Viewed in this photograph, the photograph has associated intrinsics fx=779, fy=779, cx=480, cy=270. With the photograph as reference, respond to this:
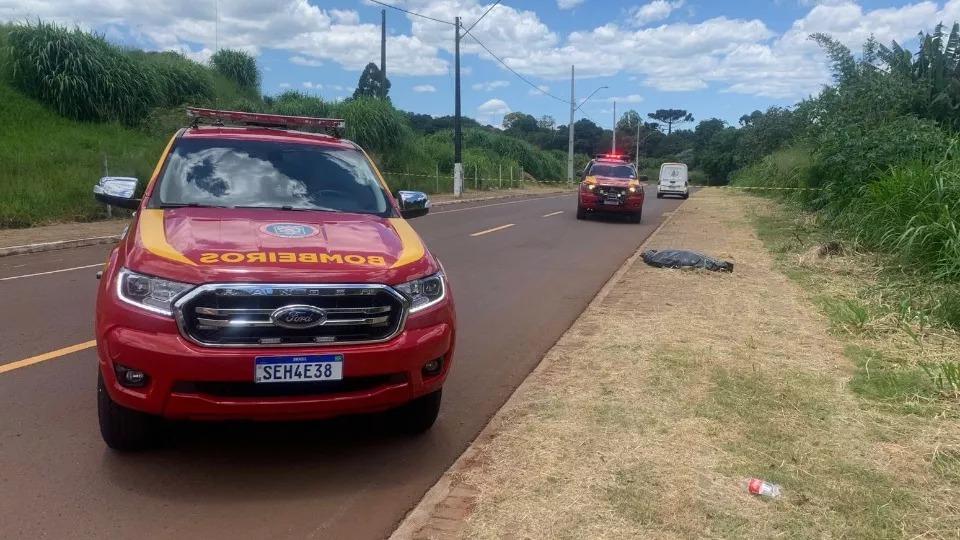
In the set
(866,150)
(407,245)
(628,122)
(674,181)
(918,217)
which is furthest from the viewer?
(628,122)

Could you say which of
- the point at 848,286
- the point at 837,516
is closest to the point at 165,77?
the point at 848,286

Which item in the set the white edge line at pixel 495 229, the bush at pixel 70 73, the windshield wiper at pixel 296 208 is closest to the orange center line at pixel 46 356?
the windshield wiper at pixel 296 208

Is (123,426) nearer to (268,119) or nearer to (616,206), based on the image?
(268,119)

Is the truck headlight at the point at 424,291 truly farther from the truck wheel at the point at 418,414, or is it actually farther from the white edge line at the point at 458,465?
the white edge line at the point at 458,465

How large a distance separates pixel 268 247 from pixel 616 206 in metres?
17.0

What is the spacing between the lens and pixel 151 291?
3.70 meters

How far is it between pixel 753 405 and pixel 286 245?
3.06m

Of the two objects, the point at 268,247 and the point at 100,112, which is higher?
the point at 100,112

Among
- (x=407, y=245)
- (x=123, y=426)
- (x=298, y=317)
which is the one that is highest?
(x=407, y=245)

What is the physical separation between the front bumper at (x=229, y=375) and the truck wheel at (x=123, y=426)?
0.25 metres

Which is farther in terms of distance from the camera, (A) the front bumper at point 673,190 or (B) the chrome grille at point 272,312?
(A) the front bumper at point 673,190

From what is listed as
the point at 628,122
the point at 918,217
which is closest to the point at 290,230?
the point at 918,217

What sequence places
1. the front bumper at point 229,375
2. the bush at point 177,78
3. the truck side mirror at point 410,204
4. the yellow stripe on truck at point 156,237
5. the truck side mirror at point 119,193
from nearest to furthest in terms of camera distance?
the front bumper at point 229,375
the yellow stripe on truck at point 156,237
the truck side mirror at point 119,193
the truck side mirror at point 410,204
the bush at point 177,78

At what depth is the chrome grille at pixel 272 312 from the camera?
3627 millimetres
